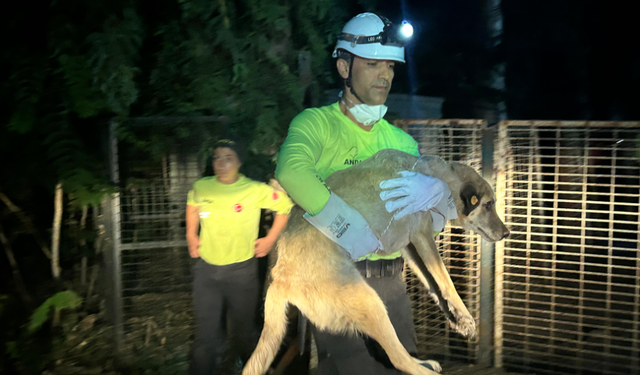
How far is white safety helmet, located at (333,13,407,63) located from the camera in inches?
83.5

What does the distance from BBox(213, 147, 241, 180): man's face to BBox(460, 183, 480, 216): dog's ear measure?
5.80 ft

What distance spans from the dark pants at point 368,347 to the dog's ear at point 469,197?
512 mm

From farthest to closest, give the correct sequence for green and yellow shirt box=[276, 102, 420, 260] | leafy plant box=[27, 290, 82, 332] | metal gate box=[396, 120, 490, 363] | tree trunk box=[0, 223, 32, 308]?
tree trunk box=[0, 223, 32, 308], leafy plant box=[27, 290, 82, 332], metal gate box=[396, 120, 490, 363], green and yellow shirt box=[276, 102, 420, 260]

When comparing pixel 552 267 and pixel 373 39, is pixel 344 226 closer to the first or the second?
pixel 373 39

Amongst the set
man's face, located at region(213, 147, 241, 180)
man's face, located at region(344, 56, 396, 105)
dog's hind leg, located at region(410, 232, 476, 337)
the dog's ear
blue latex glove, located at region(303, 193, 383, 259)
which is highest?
man's face, located at region(344, 56, 396, 105)

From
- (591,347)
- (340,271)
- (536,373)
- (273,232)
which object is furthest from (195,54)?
(591,347)

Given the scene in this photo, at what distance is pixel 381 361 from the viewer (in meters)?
2.25

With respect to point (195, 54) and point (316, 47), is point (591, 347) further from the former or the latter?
point (195, 54)

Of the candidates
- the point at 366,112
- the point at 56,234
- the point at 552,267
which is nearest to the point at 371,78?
the point at 366,112

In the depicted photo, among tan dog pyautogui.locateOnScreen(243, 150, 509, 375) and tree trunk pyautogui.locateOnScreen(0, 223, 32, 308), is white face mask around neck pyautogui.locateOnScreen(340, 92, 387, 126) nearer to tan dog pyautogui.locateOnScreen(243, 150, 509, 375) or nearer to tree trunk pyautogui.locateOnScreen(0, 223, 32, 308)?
tan dog pyautogui.locateOnScreen(243, 150, 509, 375)

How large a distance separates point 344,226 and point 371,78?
70cm

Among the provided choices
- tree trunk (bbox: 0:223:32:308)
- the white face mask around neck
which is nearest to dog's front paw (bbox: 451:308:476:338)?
the white face mask around neck

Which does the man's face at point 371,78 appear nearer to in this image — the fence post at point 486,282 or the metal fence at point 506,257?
the metal fence at point 506,257

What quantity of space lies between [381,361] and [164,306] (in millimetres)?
2903
